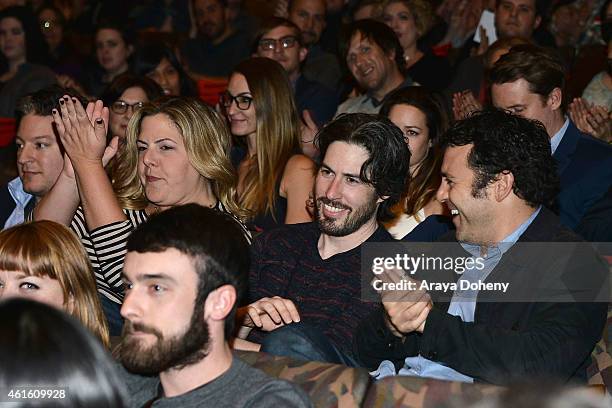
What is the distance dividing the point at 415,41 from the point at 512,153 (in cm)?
290

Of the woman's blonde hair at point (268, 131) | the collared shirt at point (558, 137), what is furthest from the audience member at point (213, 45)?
the collared shirt at point (558, 137)

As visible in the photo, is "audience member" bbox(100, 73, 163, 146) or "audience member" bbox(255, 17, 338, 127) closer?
"audience member" bbox(100, 73, 163, 146)

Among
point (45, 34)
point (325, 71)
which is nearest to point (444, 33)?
point (325, 71)

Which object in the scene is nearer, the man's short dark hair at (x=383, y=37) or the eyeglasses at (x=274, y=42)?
the man's short dark hair at (x=383, y=37)

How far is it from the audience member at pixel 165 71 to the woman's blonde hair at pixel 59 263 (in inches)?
111

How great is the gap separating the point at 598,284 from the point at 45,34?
566cm

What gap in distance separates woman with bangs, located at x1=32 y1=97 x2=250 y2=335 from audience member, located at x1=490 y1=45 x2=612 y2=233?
112 centimetres

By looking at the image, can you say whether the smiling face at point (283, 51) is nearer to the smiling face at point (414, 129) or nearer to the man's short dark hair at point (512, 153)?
the smiling face at point (414, 129)

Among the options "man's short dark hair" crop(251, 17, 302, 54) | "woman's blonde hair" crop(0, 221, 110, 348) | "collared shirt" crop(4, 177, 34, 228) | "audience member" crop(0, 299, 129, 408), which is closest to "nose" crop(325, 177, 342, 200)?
"woman's blonde hair" crop(0, 221, 110, 348)

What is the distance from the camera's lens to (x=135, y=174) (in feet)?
11.2

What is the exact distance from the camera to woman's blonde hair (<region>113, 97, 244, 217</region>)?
3.30m

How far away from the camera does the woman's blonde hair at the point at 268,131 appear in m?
3.71

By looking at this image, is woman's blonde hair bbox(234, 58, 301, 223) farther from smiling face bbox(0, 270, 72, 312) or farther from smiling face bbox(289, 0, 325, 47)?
smiling face bbox(289, 0, 325, 47)

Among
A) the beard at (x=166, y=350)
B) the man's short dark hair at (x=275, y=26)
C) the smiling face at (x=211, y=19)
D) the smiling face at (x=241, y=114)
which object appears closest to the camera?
the beard at (x=166, y=350)
